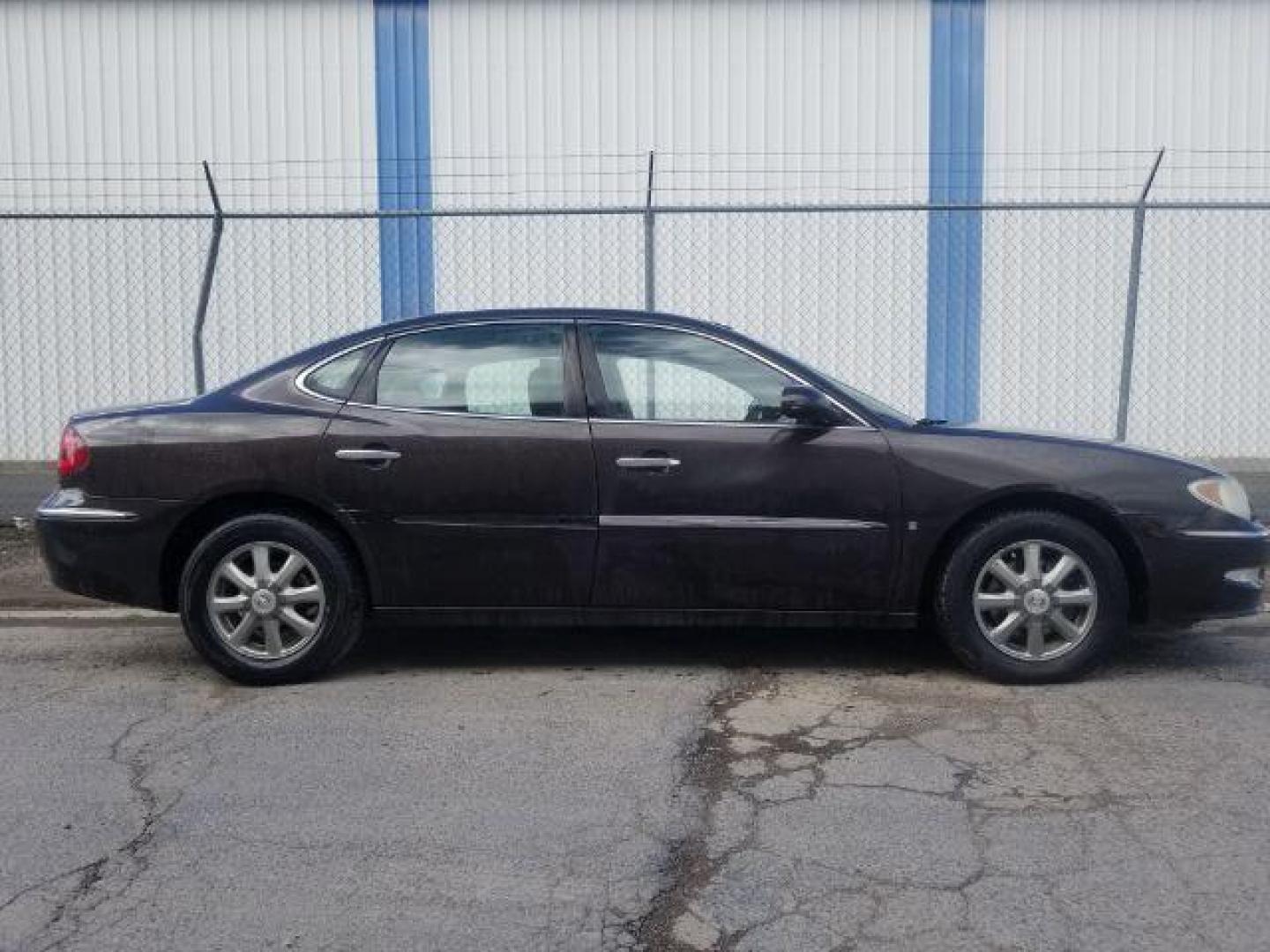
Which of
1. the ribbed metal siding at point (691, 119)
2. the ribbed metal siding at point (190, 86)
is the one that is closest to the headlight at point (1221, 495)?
the ribbed metal siding at point (691, 119)

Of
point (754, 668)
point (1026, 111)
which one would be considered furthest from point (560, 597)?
point (1026, 111)

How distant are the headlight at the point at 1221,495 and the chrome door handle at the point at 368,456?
3137 mm

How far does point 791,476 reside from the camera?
19.0ft

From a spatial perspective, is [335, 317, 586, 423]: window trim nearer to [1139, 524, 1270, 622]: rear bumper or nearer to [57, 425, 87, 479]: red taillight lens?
[57, 425, 87, 479]: red taillight lens

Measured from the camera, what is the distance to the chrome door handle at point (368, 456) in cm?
584

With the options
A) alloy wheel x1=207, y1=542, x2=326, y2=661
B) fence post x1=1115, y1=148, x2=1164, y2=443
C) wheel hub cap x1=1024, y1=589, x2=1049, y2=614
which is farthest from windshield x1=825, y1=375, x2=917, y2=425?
fence post x1=1115, y1=148, x2=1164, y2=443

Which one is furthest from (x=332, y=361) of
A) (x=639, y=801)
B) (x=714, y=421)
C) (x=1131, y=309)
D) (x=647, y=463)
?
(x=1131, y=309)

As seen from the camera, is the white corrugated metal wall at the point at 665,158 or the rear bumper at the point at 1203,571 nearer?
the rear bumper at the point at 1203,571

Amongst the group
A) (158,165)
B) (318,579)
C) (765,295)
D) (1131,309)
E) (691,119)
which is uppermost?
(691,119)

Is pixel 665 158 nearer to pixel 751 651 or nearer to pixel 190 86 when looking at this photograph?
pixel 190 86

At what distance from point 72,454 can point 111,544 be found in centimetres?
41

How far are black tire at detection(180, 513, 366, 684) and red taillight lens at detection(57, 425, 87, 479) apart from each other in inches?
23.4

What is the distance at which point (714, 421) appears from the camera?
5891 millimetres

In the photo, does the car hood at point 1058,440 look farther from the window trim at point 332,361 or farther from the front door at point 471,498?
the window trim at point 332,361
